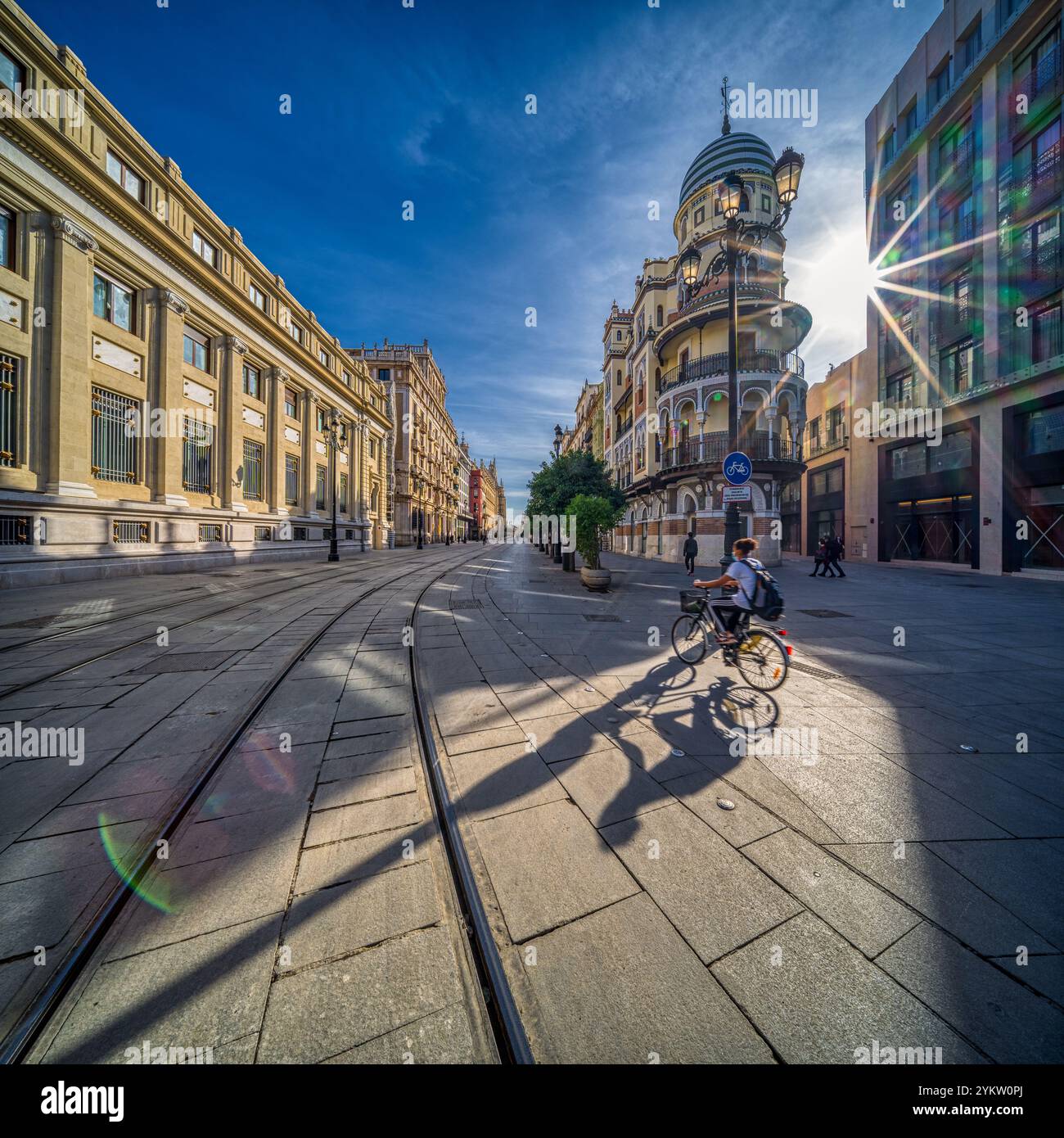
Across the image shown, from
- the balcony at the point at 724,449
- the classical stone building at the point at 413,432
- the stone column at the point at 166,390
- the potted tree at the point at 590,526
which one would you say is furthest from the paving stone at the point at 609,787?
the classical stone building at the point at 413,432

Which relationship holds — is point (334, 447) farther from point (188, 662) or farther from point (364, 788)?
point (364, 788)

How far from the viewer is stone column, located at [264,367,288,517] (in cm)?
2320

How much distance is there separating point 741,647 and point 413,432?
4979 centimetres

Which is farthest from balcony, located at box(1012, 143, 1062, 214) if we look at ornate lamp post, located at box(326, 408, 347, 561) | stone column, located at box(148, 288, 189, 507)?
stone column, located at box(148, 288, 189, 507)

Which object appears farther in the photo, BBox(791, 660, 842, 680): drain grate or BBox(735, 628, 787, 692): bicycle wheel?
BBox(791, 660, 842, 680): drain grate

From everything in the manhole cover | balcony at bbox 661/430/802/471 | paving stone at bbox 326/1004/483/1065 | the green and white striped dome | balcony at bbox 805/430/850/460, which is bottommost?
paving stone at bbox 326/1004/483/1065

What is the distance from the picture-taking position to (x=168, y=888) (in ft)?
6.77

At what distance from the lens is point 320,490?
2891cm

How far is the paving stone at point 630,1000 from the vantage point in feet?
4.68

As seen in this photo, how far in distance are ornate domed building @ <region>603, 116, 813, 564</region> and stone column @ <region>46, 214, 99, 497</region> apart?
20.7 m

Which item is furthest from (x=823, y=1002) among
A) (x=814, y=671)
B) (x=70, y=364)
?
(x=70, y=364)

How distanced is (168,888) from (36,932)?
1.39ft

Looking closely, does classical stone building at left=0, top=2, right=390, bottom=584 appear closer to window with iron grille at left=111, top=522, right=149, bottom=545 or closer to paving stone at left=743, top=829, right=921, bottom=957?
window with iron grille at left=111, top=522, right=149, bottom=545

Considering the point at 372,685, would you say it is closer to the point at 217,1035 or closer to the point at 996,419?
the point at 217,1035
